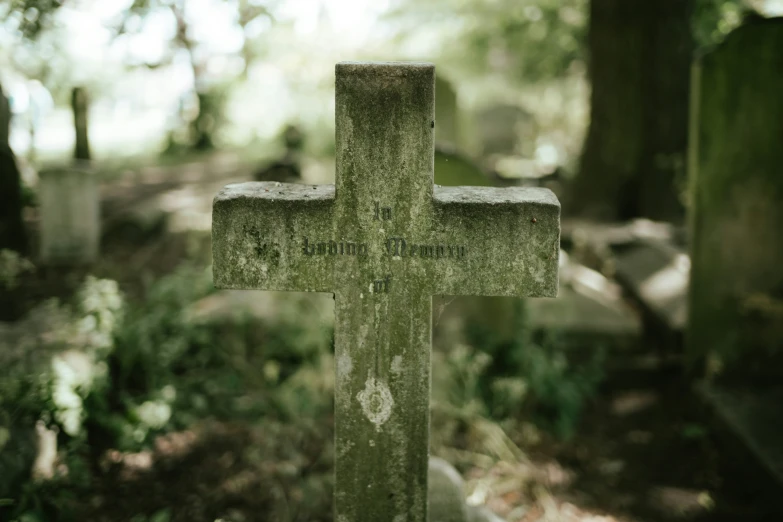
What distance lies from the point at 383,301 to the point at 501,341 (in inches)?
107

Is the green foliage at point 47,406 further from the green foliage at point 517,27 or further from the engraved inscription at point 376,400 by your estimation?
the green foliage at point 517,27

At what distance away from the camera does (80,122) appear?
26.1ft

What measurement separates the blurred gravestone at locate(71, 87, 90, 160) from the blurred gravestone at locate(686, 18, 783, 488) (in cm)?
654

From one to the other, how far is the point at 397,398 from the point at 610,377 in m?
3.29

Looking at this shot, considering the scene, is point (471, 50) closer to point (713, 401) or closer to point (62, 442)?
point (713, 401)

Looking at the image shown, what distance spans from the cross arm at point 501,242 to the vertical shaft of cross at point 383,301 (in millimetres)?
96

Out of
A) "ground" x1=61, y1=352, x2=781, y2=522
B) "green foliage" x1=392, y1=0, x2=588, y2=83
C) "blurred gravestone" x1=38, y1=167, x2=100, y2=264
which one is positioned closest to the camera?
"ground" x1=61, y1=352, x2=781, y2=522

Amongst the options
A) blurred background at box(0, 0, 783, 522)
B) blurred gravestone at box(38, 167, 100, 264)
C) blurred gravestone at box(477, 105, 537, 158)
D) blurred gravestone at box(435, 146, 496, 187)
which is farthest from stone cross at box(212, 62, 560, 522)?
blurred gravestone at box(477, 105, 537, 158)

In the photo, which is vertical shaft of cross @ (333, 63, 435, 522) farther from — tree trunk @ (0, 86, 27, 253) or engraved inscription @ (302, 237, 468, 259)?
tree trunk @ (0, 86, 27, 253)

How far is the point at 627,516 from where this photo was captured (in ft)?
12.4

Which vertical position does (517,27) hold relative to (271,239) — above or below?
above

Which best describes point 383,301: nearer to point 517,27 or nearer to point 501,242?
point 501,242

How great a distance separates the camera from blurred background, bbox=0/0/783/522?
3594mm

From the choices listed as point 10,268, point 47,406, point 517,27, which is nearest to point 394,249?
point 47,406
